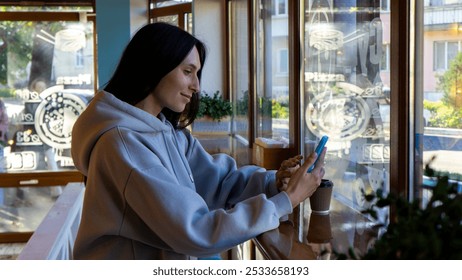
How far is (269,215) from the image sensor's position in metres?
1.22

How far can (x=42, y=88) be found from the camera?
6.79 metres

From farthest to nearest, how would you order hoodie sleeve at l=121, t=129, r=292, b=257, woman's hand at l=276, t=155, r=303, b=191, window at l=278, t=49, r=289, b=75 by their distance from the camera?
window at l=278, t=49, r=289, b=75
woman's hand at l=276, t=155, r=303, b=191
hoodie sleeve at l=121, t=129, r=292, b=257

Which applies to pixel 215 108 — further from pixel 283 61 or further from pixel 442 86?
pixel 442 86

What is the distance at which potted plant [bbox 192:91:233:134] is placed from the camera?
5305 mm

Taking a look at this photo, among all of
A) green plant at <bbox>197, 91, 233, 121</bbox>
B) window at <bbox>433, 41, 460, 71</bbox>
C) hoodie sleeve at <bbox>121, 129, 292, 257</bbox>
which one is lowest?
hoodie sleeve at <bbox>121, 129, 292, 257</bbox>

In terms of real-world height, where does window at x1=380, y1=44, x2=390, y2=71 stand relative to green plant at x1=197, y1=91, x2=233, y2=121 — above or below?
above

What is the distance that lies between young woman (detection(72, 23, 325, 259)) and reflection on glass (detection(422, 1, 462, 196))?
1.26 feet

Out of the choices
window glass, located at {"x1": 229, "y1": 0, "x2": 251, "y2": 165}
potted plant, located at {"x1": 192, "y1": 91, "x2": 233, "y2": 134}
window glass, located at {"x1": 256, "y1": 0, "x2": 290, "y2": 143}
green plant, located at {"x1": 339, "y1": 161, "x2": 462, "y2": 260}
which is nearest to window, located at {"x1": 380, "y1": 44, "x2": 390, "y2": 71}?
green plant, located at {"x1": 339, "y1": 161, "x2": 462, "y2": 260}

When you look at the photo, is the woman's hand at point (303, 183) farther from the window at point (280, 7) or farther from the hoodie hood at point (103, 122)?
the window at point (280, 7)

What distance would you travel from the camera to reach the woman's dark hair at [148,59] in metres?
1.36

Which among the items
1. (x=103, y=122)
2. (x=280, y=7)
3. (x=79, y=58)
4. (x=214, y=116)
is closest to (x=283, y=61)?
(x=280, y=7)

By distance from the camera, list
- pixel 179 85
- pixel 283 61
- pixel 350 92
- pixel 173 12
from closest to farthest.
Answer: pixel 179 85 < pixel 350 92 < pixel 283 61 < pixel 173 12

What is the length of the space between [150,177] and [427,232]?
0.56 meters

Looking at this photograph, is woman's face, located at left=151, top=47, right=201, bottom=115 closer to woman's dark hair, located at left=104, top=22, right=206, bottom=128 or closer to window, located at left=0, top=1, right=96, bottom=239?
woman's dark hair, located at left=104, top=22, right=206, bottom=128
